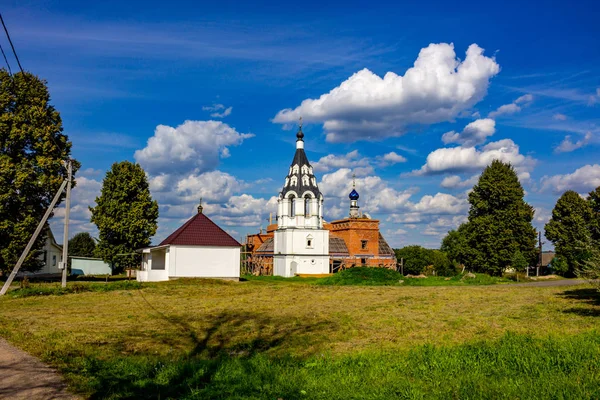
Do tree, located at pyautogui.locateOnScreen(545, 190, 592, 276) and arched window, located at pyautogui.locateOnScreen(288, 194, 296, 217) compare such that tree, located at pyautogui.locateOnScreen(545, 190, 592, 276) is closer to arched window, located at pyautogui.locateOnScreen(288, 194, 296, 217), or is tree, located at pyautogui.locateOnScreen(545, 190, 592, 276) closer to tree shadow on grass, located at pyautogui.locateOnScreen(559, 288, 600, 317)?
arched window, located at pyautogui.locateOnScreen(288, 194, 296, 217)

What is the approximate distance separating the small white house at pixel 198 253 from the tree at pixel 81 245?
112ft

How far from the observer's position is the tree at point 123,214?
122 ft

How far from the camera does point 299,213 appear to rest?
45969 mm

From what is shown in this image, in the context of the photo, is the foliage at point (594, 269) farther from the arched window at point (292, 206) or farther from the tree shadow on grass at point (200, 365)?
the arched window at point (292, 206)

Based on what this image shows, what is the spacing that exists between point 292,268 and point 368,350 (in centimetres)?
3591

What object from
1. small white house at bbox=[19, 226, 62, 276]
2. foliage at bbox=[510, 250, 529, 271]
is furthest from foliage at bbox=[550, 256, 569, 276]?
small white house at bbox=[19, 226, 62, 276]

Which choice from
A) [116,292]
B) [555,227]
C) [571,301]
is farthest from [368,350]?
[555,227]

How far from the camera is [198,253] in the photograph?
32.3 m

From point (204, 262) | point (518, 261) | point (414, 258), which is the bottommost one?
point (204, 262)

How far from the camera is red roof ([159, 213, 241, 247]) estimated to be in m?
32.3

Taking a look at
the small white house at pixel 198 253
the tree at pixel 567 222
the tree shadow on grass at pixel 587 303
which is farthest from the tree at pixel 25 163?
the tree at pixel 567 222

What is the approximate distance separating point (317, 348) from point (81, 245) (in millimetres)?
62279

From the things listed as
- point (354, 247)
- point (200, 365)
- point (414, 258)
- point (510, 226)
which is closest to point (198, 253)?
point (354, 247)

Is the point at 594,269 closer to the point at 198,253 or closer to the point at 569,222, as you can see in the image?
the point at 198,253
